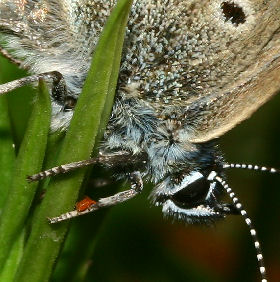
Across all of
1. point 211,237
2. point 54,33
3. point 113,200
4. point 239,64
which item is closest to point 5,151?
point 113,200

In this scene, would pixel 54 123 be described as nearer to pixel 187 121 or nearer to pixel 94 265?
pixel 187 121

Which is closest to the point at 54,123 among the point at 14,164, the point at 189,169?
the point at 14,164

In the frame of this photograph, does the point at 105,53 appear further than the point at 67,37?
No

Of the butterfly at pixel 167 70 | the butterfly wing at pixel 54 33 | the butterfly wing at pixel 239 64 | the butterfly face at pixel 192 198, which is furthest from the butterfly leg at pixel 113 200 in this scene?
the butterfly wing at pixel 54 33

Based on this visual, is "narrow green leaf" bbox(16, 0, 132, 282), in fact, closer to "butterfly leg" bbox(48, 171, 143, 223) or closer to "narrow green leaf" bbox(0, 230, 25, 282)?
"butterfly leg" bbox(48, 171, 143, 223)

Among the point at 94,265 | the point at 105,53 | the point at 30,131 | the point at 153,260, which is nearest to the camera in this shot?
the point at 105,53

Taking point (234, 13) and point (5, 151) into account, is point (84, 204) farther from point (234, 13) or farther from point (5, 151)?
point (234, 13)
